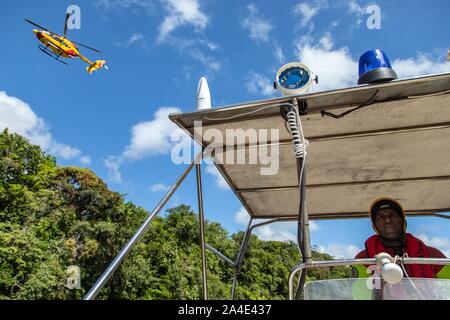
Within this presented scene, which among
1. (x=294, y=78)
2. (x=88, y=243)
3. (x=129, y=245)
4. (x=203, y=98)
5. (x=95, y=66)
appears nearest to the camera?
(x=129, y=245)

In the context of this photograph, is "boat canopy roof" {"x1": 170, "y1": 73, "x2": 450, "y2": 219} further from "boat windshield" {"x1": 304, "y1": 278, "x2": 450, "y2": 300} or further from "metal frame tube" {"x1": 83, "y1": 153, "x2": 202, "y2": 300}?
"boat windshield" {"x1": 304, "y1": 278, "x2": 450, "y2": 300}

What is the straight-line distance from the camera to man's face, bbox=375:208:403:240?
7.75 feet

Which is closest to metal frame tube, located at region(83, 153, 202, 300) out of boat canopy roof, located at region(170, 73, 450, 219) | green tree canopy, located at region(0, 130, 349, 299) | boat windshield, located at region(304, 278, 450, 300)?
boat canopy roof, located at region(170, 73, 450, 219)

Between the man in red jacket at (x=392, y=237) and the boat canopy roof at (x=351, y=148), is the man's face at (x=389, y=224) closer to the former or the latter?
the man in red jacket at (x=392, y=237)

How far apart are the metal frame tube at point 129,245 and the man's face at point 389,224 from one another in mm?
1339

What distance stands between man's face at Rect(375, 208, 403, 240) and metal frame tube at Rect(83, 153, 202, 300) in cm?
134

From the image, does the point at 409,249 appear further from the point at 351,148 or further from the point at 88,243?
the point at 88,243

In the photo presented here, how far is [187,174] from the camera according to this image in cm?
228

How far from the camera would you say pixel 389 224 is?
7.86 feet

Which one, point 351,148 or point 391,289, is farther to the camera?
point 351,148

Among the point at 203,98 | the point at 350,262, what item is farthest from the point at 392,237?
the point at 203,98

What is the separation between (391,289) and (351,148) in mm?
1625

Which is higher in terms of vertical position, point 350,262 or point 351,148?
point 351,148
